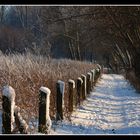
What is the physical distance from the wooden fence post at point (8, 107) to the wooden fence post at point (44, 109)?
120 centimetres

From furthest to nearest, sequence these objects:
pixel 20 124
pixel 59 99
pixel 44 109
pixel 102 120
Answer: pixel 102 120
pixel 59 99
pixel 44 109
pixel 20 124

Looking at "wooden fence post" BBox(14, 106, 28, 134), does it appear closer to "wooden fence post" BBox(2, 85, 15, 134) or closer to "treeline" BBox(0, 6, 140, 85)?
"wooden fence post" BBox(2, 85, 15, 134)

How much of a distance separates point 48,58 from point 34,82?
213cm

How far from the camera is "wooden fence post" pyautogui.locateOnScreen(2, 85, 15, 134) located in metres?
6.45

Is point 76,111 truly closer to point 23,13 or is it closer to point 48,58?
point 48,58

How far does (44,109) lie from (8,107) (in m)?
1.38

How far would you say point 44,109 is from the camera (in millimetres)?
7809

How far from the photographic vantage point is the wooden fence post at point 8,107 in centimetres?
645

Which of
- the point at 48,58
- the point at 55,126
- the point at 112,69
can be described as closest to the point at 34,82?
the point at 55,126

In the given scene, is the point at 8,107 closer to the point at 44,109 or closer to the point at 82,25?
the point at 44,109

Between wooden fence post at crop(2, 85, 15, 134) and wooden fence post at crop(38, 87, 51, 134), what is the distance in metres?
1.20

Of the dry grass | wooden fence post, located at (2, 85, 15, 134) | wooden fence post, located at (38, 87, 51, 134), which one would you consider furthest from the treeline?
wooden fence post, located at (2, 85, 15, 134)

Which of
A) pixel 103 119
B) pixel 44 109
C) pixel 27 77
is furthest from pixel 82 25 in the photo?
pixel 44 109

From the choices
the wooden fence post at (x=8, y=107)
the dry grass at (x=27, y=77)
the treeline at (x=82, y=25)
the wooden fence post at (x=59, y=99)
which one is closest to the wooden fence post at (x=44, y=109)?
the dry grass at (x=27, y=77)
